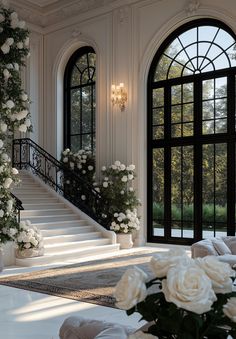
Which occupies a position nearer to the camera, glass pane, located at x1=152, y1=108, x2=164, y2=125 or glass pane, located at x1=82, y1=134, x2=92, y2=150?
glass pane, located at x1=152, y1=108, x2=164, y2=125

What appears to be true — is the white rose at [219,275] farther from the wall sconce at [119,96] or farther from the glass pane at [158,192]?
the wall sconce at [119,96]

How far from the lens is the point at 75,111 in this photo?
1289 cm

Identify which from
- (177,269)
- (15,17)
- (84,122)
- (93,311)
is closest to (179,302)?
(177,269)

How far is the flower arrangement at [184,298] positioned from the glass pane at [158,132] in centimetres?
960

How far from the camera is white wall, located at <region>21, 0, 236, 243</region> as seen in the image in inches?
404

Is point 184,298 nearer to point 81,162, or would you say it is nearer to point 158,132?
point 158,132

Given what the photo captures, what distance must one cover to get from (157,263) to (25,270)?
21.8 ft

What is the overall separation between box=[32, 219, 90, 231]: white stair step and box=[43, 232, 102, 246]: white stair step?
419mm

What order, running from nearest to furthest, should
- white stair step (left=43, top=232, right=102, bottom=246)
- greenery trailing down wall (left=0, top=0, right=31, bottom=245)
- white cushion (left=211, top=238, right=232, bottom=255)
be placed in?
greenery trailing down wall (left=0, top=0, right=31, bottom=245)
white cushion (left=211, top=238, right=232, bottom=255)
white stair step (left=43, top=232, right=102, bottom=246)

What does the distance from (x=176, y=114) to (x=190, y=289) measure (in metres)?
9.62

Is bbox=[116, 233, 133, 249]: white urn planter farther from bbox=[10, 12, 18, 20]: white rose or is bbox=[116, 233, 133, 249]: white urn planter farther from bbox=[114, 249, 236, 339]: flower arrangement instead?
bbox=[114, 249, 236, 339]: flower arrangement

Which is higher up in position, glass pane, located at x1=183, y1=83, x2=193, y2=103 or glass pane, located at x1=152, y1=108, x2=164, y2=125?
glass pane, located at x1=183, y1=83, x2=193, y2=103

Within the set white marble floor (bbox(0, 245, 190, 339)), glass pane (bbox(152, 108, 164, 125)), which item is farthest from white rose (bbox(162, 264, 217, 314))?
glass pane (bbox(152, 108, 164, 125))

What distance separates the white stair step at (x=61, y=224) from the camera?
371 inches
